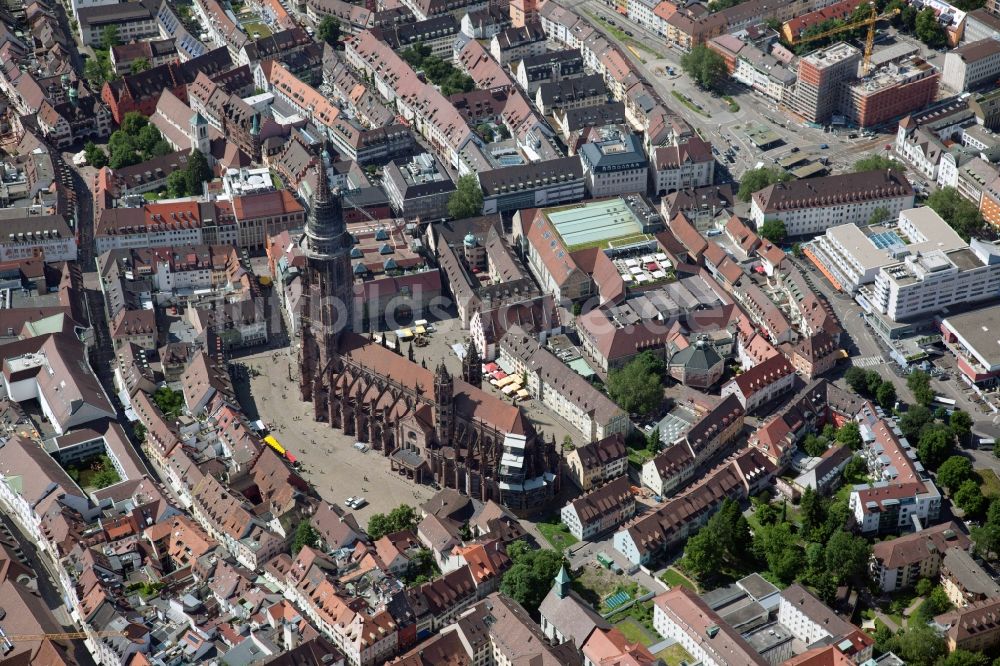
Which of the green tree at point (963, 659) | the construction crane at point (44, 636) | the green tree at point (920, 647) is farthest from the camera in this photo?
the construction crane at point (44, 636)

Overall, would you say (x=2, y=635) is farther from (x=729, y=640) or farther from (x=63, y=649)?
(x=729, y=640)

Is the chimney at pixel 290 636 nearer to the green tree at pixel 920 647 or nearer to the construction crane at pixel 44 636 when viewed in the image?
the construction crane at pixel 44 636

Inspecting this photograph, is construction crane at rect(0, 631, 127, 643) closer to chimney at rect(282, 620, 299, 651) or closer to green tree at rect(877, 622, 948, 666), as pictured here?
chimney at rect(282, 620, 299, 651)

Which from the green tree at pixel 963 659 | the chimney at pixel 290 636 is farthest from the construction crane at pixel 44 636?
the green tree at pixel 963 659

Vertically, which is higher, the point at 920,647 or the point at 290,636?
the point at 290,636

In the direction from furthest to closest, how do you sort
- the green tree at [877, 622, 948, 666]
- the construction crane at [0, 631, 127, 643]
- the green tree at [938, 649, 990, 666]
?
the construction crane at [0, 631, 127, 643], the green tree at [877, 622, 948, 666], the green tree at [938, 649, 990, 666]

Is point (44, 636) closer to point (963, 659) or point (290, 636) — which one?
point (290, 636)

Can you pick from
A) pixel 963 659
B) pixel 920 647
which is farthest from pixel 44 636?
pixel 963 659

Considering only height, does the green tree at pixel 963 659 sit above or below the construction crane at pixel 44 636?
below

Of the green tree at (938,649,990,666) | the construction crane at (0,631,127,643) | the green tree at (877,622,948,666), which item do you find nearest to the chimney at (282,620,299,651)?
the construction crane at (0,631,127,643)

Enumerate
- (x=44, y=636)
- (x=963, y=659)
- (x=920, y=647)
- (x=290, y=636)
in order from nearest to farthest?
(x=963, y=659)
(x=920, y=647)
(x=44, y=636)
(x=290, y=636)

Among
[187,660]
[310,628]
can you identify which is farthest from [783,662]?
[187,660]
